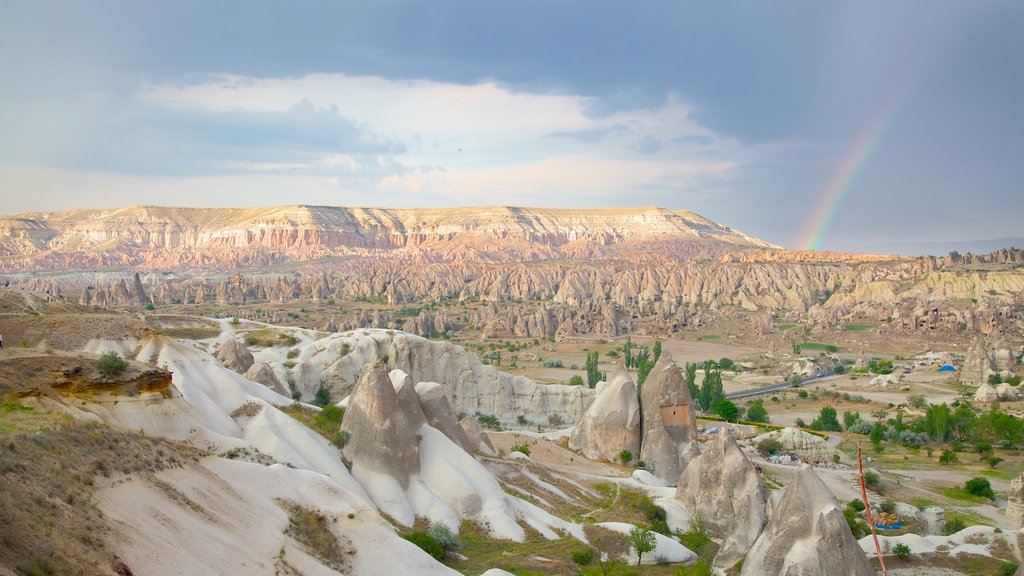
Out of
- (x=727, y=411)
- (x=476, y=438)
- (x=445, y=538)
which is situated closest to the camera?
(x=445, y=538)

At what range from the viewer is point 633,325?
12169cm

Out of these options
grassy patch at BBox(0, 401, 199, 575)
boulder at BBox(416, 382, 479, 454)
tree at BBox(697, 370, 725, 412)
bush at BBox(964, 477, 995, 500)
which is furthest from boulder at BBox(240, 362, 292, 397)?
bush at BBox(964, 477, 995, 500)

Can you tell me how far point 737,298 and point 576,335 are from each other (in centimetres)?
4664

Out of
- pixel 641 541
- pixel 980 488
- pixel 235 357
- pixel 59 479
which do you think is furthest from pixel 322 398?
pixel 980 488

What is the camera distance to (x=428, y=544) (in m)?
21.2

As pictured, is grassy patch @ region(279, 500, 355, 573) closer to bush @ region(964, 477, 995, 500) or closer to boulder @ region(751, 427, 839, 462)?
bush @ region(964, 477, 995, 500)

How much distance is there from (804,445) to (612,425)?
15.4 metres

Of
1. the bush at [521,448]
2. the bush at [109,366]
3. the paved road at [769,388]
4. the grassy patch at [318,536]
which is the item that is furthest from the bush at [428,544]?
the paved road at [769,388]

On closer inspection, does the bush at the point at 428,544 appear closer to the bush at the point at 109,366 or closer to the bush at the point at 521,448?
the bush at the point at 109,366

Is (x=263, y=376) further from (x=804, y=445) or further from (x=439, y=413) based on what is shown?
(x=804, y=445)

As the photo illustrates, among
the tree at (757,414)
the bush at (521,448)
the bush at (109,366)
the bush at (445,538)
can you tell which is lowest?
the tree at (757,414)

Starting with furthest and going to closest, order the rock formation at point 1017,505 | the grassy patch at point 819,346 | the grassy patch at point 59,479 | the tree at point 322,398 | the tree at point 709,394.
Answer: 1. the grassy patch at point 819,346
2. the tree at point 709,394
3. the tree at point 322,398
4. the rock formation at point 1017,505
5. the grassy patch at point 59,479

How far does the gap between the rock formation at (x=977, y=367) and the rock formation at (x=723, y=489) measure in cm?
5929

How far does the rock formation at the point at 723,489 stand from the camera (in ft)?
90.9
